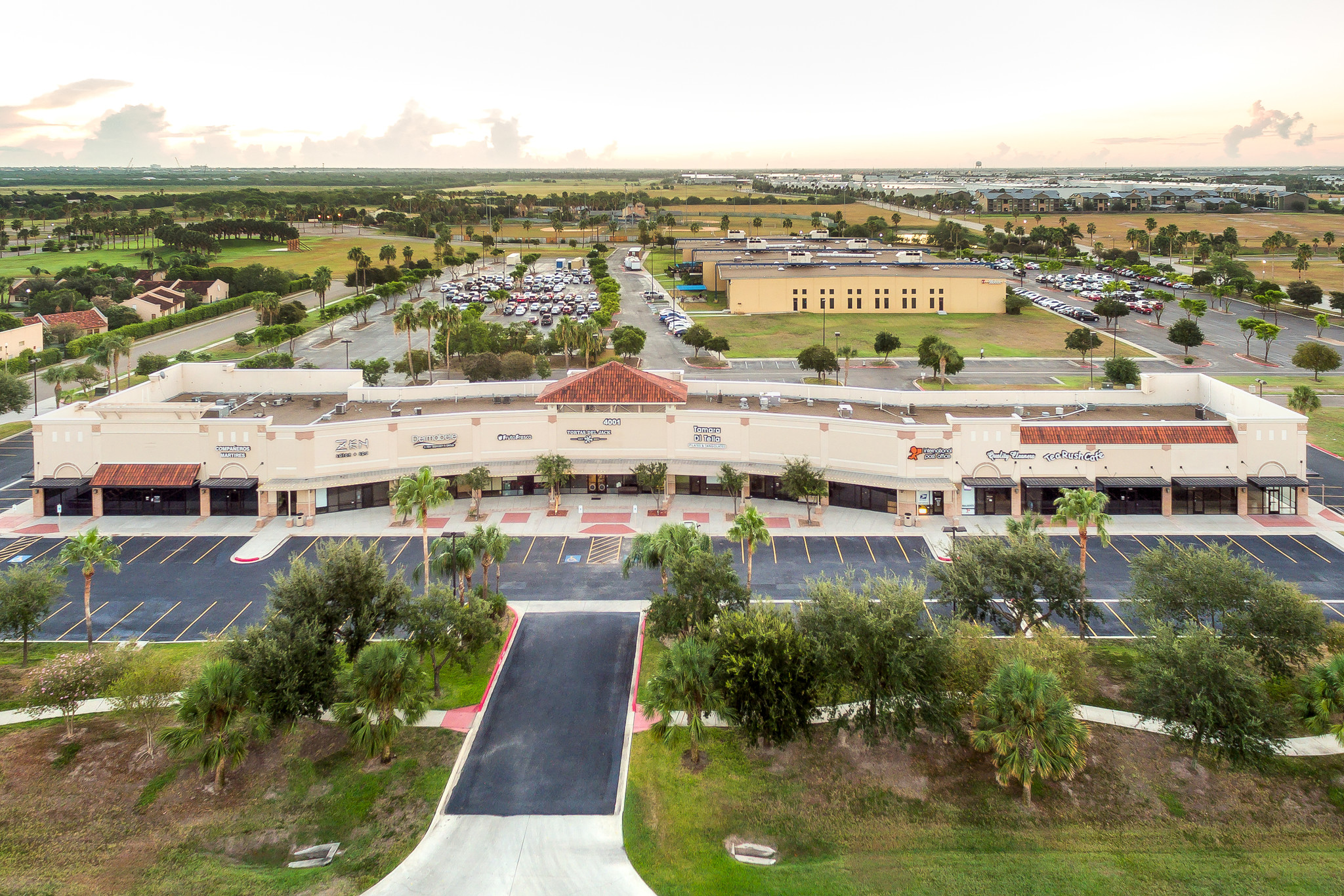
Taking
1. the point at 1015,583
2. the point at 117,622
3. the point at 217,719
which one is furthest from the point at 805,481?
the point at 117,622

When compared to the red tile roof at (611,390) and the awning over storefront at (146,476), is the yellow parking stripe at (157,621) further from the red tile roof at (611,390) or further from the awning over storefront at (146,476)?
the red tile roof at (611,390)

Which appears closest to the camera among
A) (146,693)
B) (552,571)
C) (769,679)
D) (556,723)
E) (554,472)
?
(769,679)

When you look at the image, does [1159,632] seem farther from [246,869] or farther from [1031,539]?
[246,869]

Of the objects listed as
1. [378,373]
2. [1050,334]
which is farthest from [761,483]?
[1050,334]

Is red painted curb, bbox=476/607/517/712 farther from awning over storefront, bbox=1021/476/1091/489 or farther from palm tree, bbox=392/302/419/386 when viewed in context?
palm tree, bbox=392/302/419/386

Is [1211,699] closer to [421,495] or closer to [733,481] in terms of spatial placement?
[733,481]

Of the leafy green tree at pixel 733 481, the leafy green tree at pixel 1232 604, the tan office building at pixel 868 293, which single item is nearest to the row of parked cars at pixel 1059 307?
the tan office building at pixel 868 293
